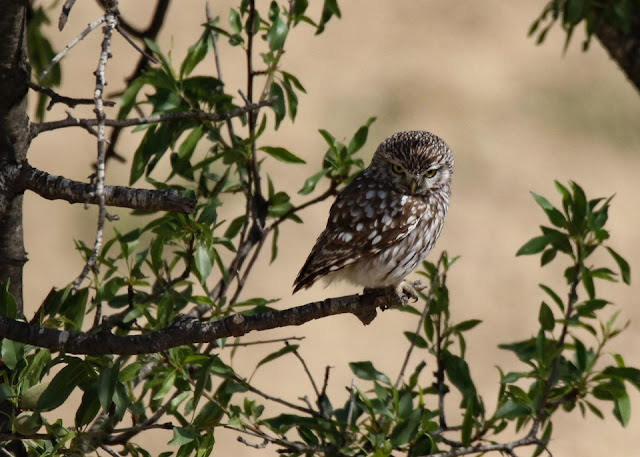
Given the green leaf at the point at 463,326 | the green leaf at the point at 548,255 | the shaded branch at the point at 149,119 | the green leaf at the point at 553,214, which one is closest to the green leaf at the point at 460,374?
the green leaf at the point at 463,326

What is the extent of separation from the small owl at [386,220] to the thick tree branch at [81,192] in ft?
3.25

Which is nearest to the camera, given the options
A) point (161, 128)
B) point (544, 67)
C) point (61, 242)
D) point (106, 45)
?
point (106, 45)

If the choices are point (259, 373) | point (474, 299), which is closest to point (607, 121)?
point (474, 299)

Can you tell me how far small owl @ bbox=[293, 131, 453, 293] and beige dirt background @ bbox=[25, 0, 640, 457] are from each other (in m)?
1.78

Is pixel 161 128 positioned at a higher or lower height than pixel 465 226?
lower

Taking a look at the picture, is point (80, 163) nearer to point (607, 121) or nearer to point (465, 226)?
point (465, 226)

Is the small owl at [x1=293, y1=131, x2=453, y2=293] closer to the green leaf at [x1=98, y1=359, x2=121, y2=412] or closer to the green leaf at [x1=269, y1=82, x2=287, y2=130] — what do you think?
the green leaf at [x1=269, y1=82, x2=287, y2=130]

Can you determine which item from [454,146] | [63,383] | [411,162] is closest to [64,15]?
[63,383]

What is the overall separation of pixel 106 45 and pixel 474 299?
5.33 m

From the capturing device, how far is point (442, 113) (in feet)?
26.8

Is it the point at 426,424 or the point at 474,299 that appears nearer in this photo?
the point at 426,424

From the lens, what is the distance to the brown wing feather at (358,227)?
10.5 ft

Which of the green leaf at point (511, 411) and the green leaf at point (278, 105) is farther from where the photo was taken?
the green leaf at point (278, 105)

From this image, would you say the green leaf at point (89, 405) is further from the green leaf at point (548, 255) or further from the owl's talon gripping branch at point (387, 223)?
the green leaf at point (548, 255)
